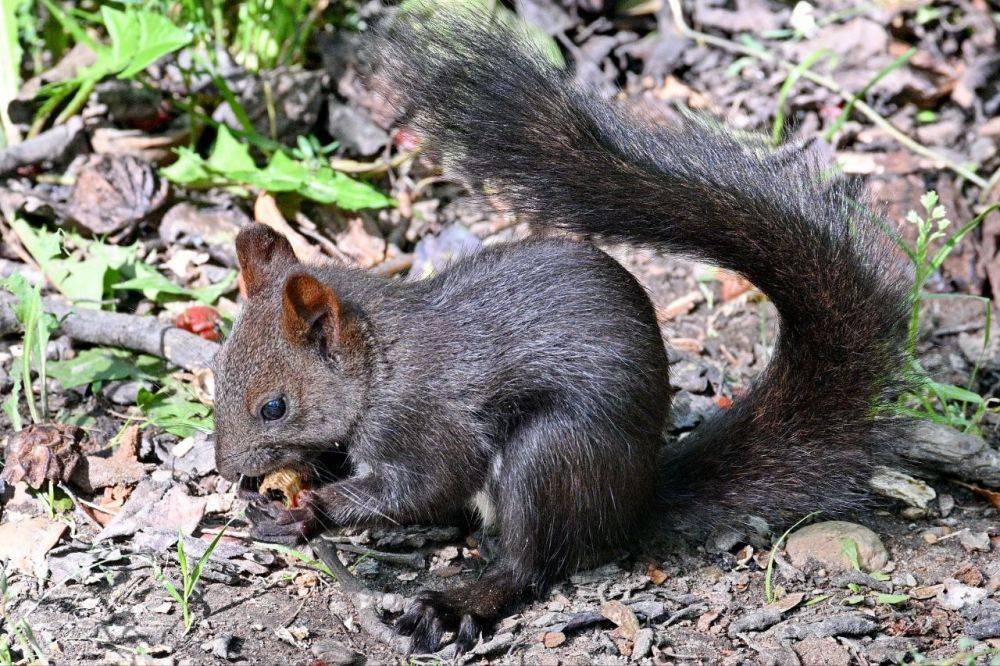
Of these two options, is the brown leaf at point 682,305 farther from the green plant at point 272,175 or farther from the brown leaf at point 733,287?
the green plant at point 272,175

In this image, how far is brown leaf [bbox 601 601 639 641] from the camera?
9.77 feet

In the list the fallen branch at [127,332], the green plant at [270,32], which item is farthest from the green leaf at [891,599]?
the green plant at [270,32]

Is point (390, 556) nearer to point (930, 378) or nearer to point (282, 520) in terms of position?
point (282, 520)

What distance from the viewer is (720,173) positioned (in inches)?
119

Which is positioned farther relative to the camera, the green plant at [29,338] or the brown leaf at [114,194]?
the brown leaf at [114,194]

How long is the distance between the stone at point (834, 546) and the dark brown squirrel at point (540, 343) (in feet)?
0.26

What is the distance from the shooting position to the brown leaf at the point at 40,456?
3.29m

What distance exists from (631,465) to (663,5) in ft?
11.3

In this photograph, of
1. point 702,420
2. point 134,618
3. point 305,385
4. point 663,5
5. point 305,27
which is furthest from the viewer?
point 663,5

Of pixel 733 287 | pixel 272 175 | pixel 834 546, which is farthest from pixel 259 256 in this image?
pixel 733 287

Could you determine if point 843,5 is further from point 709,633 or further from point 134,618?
point 134,618

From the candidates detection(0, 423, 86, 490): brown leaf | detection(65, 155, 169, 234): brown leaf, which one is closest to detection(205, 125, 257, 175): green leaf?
detection(65, 155, 169, 234): brown leaf

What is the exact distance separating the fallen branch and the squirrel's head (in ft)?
2.36

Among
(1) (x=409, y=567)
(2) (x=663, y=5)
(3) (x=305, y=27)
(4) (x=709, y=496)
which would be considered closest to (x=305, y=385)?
(1) (x=409, y=567)
